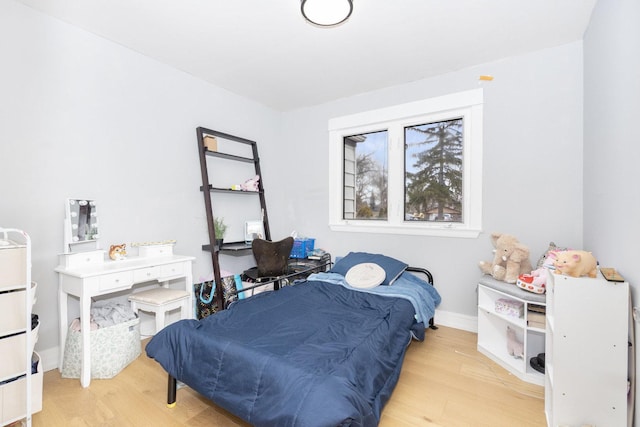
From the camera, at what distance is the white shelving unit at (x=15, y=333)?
1.50 m

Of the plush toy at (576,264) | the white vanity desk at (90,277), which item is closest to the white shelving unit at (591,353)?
the plush toy at (576,264)

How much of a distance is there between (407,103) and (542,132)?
4.22 feet

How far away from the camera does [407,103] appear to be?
323cm

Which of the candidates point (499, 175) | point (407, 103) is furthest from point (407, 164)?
point (499, 175)

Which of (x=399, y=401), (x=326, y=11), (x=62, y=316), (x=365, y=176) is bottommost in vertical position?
(x=399, y=401)

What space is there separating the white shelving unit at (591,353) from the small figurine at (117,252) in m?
3.04

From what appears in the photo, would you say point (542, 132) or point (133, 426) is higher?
point (542, 132)

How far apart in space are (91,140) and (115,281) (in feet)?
3.89

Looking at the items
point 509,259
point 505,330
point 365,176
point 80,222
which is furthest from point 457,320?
point 80,222

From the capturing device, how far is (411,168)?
3281 mm

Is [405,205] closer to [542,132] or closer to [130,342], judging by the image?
[542,132]

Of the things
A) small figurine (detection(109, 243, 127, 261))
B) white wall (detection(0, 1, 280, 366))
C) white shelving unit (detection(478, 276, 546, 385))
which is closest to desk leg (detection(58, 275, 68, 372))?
white wall (detection(0, 1, 280, 366))

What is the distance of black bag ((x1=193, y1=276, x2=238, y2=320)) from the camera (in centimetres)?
293

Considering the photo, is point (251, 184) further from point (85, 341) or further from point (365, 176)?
point (85, 341)
